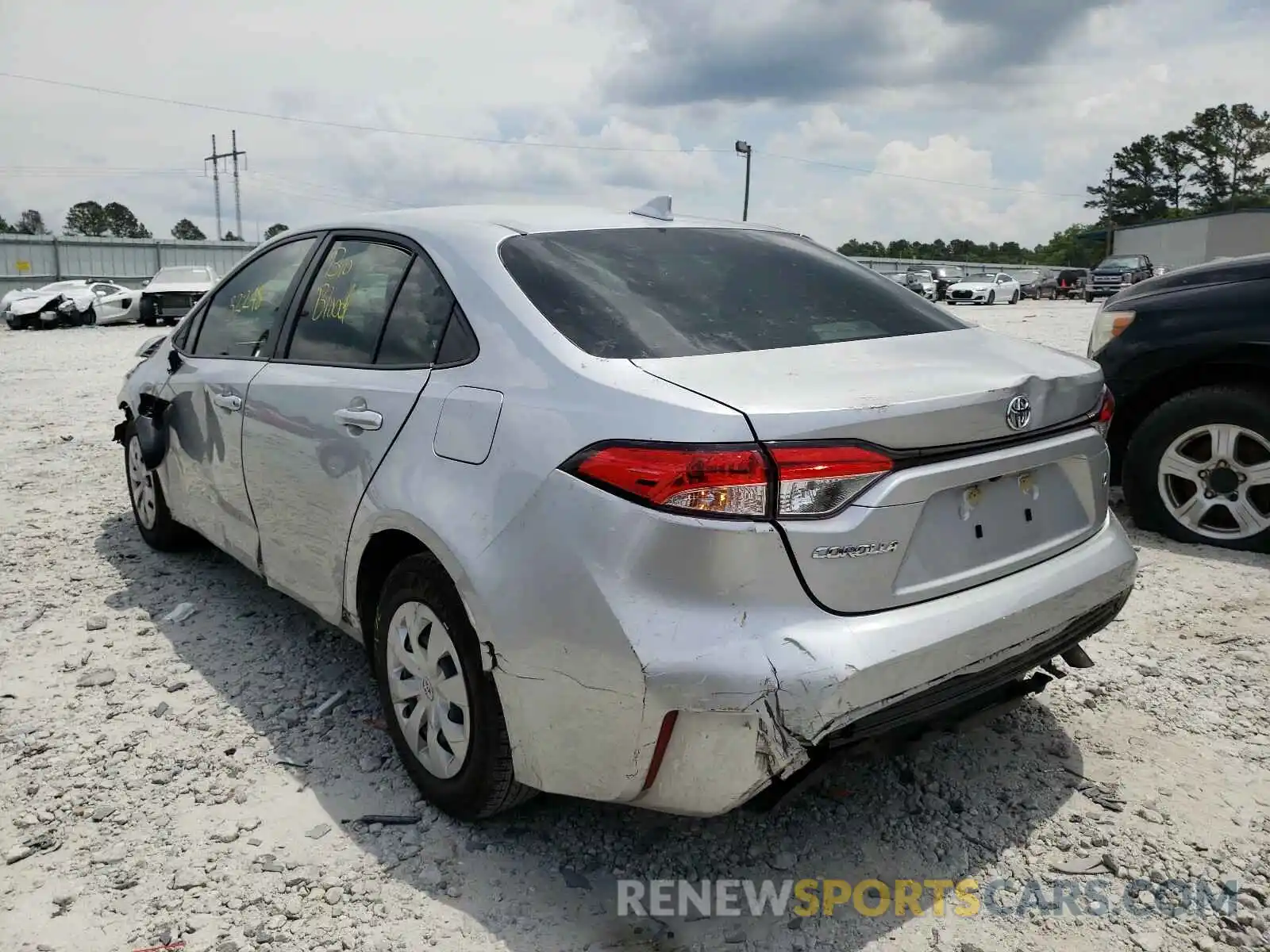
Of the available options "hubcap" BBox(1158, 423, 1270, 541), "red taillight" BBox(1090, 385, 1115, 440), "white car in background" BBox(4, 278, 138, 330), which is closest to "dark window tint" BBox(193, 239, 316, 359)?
"red taillight" BBox(1090, 385, 1115, 440)

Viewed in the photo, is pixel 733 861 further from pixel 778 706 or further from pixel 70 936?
pixel 70 936

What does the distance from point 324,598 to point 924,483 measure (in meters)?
1.96

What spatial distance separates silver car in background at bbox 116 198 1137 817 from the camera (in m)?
2.04

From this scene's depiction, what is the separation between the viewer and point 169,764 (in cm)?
305

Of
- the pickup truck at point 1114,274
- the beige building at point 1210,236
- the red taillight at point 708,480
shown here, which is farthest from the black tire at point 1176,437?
the beige building at point 1210,236

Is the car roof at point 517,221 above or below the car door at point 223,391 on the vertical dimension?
above

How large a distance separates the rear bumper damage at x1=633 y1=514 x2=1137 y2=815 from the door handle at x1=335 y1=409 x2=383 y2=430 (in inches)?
47.5

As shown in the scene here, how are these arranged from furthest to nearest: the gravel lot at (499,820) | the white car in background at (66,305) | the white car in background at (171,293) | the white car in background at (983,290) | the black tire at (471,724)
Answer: the white car in background at (983,290)
the white car in background at (171,293)
the white car in background at (66,305)
the black tire at (471,724)
the gravel lot at (499,820)

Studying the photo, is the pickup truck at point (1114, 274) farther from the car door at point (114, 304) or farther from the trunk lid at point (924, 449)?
the trunk lid at point (924, 449)

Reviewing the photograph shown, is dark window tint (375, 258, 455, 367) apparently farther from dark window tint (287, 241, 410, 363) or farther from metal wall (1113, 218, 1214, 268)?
metal wall (1113, 218, 1214, 268)

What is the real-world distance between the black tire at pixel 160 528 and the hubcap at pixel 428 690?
2449 millimetres

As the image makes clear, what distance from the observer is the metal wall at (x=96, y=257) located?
32.6m

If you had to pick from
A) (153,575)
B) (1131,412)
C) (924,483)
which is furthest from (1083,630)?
(153,575)

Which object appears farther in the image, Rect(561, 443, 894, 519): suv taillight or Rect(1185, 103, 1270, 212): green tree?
Rect(1185, 103, 1270, 212): green tree
